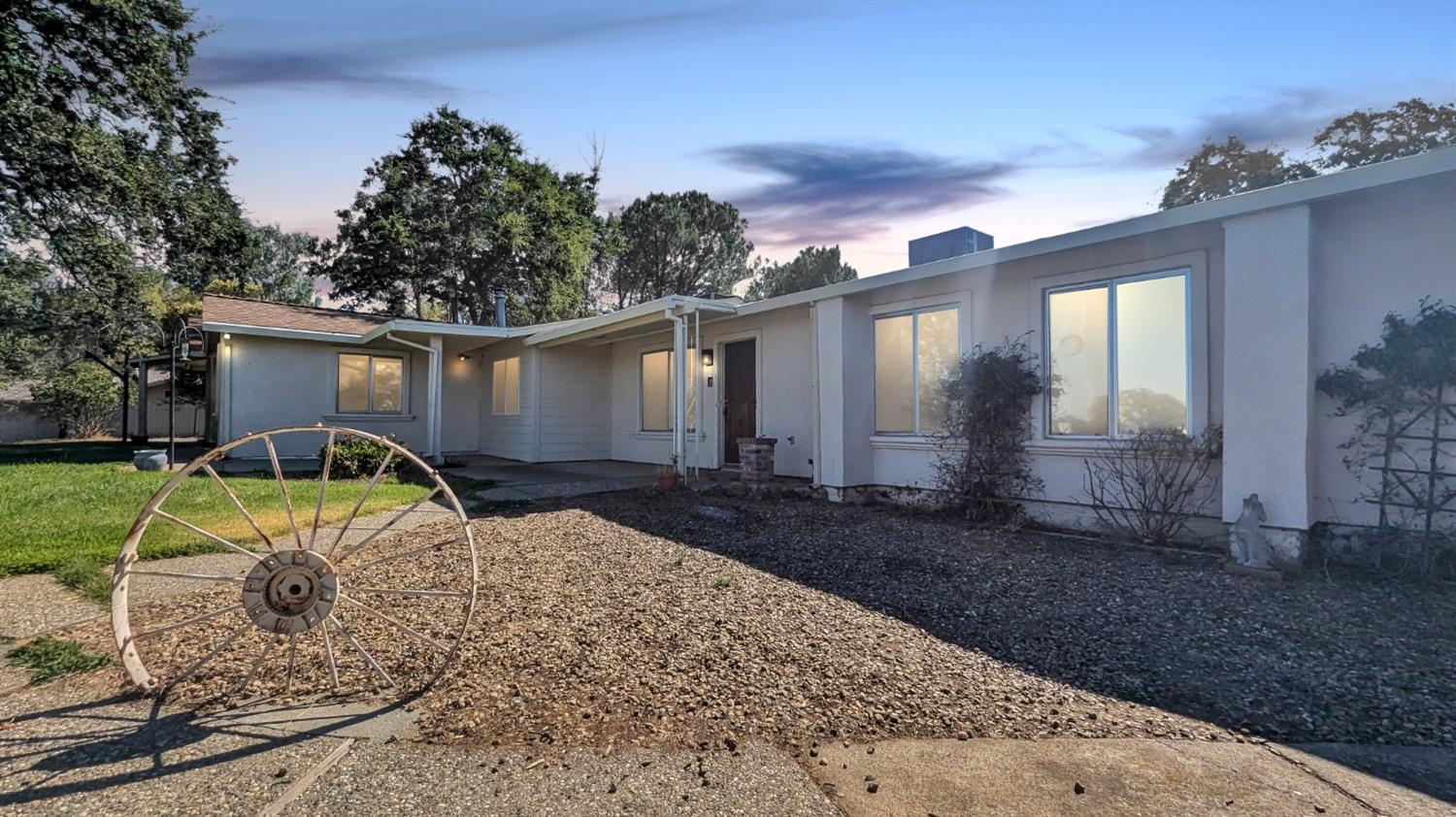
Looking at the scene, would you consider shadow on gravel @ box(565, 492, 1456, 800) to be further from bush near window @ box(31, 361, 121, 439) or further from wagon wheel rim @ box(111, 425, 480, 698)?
bush near window @ box(31, 361, 121, 439)

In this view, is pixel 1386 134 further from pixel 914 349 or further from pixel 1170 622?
pixel 1170 622

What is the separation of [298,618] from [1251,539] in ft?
19.2

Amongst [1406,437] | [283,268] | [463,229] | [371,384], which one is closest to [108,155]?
[371,384]

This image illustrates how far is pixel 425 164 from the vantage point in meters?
25.5

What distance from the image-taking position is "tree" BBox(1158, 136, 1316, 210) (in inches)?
629

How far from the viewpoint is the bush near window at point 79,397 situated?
2259 cm

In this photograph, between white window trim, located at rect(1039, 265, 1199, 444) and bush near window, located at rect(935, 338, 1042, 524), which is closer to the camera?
white window trim, located at rect(1039, 265, 1199, 444)

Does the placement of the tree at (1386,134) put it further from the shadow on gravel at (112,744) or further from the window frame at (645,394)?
the shadow on gravel at (112,744)

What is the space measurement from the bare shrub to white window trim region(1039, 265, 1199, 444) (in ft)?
0.62

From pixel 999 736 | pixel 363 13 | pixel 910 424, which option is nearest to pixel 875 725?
pixel 999 736

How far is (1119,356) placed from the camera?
6133 mm

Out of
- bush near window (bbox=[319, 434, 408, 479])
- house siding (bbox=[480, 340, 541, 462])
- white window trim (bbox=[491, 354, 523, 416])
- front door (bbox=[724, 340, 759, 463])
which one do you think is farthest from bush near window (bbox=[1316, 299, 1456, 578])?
white window trim (bbox=[491, 354, 523, 416])

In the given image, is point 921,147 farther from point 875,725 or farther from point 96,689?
point 96,689

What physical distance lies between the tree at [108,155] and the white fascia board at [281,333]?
376 cm
